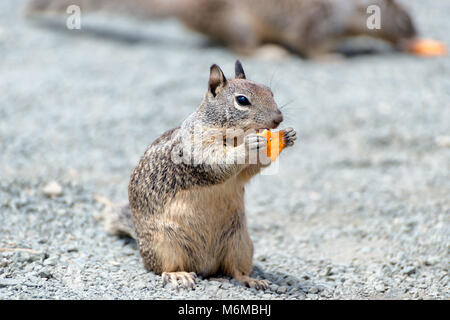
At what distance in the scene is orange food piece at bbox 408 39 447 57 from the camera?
991 centimetres

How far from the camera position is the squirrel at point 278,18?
9906 millimetres

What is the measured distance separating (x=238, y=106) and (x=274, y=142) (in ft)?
1.04

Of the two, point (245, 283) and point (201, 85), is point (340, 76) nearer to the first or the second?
point (201, 85)

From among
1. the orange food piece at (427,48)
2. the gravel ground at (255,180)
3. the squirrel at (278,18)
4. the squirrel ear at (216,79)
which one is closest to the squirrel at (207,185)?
the squirrel ear at (216,79)

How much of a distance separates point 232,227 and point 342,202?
238cm

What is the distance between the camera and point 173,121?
25.3 ft

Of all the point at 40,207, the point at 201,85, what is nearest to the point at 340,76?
the point at 201,85

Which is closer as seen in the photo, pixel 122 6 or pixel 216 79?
pixel 216 79

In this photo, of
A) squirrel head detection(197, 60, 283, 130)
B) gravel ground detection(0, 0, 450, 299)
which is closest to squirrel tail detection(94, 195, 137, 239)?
gravel ground detection(0, 0, 450, 299)

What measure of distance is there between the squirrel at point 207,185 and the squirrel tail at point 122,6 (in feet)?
21.0

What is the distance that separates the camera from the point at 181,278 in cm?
400

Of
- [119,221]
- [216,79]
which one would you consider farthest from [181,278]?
[216,79]

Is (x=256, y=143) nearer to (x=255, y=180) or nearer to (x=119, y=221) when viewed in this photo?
(x=119, y=221)

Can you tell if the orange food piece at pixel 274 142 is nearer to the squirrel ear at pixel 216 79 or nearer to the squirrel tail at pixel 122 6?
the squirrel ear at pixel 216 79
